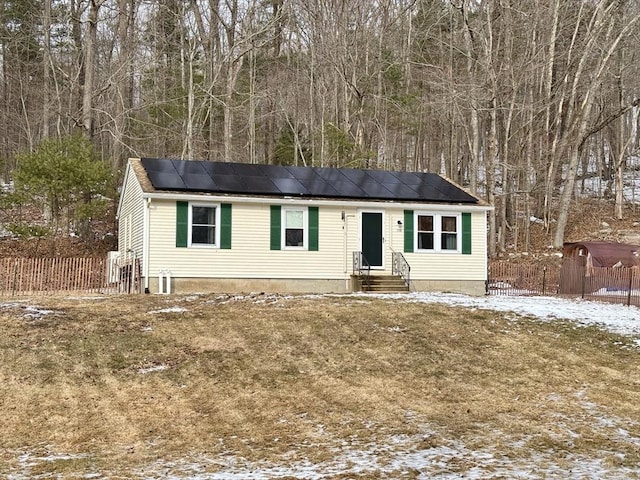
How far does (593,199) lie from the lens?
4269 cm

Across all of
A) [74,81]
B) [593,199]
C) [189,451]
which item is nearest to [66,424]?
[189,451]

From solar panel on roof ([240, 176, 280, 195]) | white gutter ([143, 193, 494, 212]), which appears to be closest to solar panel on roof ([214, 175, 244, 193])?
solar panel on roof ([240, 176, 280, 195])

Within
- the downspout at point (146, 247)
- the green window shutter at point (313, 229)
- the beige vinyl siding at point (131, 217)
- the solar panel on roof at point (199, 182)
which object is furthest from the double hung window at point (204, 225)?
the green window shutter at point (313, 229)

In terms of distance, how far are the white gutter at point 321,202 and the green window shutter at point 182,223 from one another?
0.82 feet

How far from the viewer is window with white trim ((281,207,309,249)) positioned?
763 inches

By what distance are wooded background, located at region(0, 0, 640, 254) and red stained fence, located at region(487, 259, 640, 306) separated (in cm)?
634

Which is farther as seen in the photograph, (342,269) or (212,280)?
(342,269)

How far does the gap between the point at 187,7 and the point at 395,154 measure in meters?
16.2

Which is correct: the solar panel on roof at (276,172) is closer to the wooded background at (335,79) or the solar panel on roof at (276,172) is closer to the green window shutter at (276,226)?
the green window shutter at (276,226)

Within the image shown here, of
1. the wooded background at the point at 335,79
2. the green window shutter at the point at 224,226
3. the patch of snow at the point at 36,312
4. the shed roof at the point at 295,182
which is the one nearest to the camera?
the patch of snow at the point at 36,312

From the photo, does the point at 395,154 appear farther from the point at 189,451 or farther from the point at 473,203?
the point at 189,451

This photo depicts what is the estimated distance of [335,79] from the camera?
33.8 meters

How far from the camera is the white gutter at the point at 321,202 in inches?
711

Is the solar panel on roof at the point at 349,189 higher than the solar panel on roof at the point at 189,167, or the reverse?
the solar panel on roof at the point at 189,167
